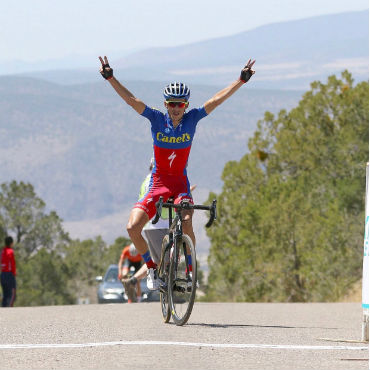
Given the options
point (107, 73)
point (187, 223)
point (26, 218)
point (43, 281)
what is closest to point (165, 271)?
point (187, 223)

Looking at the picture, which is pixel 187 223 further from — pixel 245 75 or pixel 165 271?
pixel 245 75

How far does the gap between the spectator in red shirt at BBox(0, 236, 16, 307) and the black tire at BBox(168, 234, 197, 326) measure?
1330cm

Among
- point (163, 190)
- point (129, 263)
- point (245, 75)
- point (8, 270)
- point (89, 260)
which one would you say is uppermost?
point (245, 75)

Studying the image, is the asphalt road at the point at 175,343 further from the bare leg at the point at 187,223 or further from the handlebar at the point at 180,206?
the handlebar at the point at 180,206

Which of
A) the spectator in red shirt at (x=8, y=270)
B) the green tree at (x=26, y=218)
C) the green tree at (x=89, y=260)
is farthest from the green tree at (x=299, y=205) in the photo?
the green tree at (x=89, y=260)

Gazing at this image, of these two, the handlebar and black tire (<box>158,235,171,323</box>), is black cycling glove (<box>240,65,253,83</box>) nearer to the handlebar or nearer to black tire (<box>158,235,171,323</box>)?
the handlebar

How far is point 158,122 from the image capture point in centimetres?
1113

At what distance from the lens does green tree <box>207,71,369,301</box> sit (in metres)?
43.5

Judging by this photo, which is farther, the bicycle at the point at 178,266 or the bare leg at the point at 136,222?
the bare leg at the point at 136,222

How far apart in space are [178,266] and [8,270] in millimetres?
14497

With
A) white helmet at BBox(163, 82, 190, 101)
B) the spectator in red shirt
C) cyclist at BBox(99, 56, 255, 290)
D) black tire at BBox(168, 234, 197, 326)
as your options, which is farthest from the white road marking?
the spectator in red shirt

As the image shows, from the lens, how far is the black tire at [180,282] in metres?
10.6

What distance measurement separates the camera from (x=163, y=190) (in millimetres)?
11086

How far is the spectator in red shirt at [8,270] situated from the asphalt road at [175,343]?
10683 millimetres
